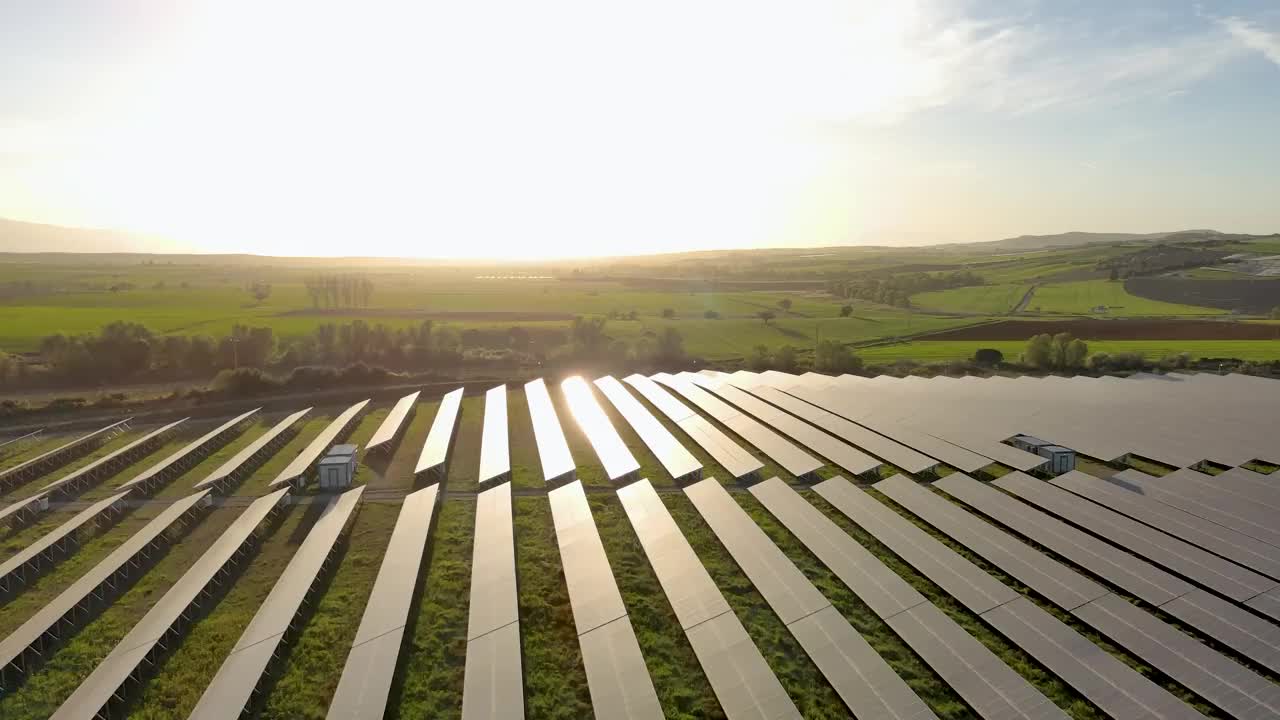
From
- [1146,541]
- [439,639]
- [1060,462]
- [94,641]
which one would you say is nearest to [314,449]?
[94,641]

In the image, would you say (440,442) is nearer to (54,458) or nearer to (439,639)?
(439,639)

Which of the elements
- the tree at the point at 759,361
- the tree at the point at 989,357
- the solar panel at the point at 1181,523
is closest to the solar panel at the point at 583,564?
the solar panel at the point at 1181,523

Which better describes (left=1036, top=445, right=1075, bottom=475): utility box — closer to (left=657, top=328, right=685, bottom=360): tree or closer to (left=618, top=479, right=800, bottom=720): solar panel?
(left=618, top=479, right=800, bottom=720): solar panel

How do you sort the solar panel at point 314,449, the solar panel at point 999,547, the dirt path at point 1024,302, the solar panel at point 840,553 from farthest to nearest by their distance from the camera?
1. the dirt path at point 1024,302
2. the solar panel at point 314,449
3. the solar panel at point 999,547
4. the solar panel at point 840,553

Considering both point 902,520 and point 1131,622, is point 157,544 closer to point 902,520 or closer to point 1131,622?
point 902,520

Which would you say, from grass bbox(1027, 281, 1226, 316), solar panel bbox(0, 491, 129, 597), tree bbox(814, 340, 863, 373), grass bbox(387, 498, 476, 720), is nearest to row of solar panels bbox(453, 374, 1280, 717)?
grass bbox(387, 498, 476, 720)

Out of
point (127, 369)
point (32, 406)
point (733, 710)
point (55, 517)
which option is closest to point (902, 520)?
point (733, 710)

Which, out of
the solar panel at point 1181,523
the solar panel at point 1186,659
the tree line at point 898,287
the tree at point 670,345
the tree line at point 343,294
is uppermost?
the tree line at point 343,294

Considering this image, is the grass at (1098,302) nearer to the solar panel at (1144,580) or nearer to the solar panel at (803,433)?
the solar panel at (803,433)
